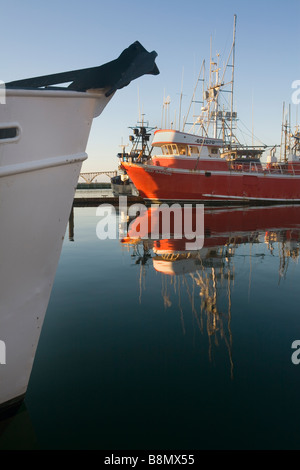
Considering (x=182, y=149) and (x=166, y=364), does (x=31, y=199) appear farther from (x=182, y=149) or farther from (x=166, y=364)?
(x=182, y=149)

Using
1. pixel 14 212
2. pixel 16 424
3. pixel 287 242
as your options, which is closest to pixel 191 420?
pixel 16 424

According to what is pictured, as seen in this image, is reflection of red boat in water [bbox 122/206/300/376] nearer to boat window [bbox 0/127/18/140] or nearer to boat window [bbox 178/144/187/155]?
boat window [bbox 0/127/18/140]

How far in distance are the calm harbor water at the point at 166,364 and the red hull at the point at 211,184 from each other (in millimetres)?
19387

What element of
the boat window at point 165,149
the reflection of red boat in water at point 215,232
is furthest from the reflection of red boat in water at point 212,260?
the boat window at point 165,149

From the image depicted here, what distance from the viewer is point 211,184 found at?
27.8 m

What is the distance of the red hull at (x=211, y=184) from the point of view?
87.6 feet

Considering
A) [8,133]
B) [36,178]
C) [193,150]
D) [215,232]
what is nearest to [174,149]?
[193,150]

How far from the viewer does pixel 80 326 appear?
4918mm

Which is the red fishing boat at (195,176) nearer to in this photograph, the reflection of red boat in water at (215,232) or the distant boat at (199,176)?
the distant boat at (199,176)

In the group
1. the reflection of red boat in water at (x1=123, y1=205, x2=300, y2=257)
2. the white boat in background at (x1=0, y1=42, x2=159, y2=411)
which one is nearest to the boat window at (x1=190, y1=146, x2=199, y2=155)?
the reflection of red boat in water at (x1=123, y1=205, x2=300, y2=257)

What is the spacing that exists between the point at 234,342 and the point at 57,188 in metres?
3.11

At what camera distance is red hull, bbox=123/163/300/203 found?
26.7 m

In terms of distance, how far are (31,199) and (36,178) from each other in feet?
0.56

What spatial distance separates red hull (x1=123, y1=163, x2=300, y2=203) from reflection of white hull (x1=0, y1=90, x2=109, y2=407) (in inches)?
940
